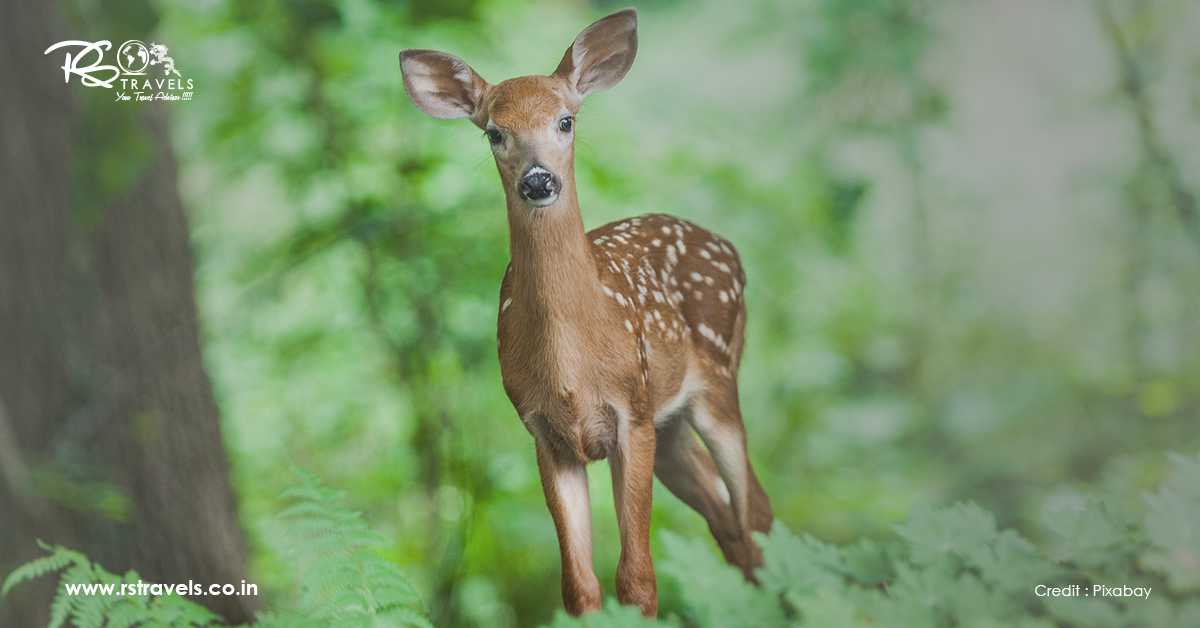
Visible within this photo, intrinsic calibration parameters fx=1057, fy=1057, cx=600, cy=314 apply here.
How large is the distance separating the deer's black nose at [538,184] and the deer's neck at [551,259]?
73 mm

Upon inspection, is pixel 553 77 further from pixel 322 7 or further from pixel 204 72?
pixel 204 72

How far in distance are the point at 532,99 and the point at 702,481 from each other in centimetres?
86

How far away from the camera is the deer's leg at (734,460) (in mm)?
1986

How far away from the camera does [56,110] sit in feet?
8.77

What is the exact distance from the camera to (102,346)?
2670mm

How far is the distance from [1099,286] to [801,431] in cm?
131

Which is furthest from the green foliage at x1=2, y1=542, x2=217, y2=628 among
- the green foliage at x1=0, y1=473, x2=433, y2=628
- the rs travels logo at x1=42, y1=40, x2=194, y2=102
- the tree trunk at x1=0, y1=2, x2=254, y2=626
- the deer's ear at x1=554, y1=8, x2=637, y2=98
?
the deer's ear at x1=554, y1=8, x2=637, y2=98

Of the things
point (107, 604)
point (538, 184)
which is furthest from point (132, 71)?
point (538, 184)

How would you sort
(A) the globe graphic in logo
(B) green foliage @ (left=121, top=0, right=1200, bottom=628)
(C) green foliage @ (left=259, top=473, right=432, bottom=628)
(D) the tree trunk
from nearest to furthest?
(C) green foliage @ (left=259, top=473, right=432, bottom=628), (A) the globe graphic in logo, (D) the tree trunk, (B) green foliage @ (left=121, top=0, right=1200, bottom=628)

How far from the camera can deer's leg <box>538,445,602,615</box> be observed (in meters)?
1.74

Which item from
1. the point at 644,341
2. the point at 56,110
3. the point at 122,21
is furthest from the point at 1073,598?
the point at 56,110

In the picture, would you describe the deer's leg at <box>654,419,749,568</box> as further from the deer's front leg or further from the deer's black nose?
the deer's black nose

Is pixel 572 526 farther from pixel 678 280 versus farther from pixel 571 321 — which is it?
pixel 678 280

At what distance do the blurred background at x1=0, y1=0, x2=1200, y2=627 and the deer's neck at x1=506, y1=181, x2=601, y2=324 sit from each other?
31.2 inches
